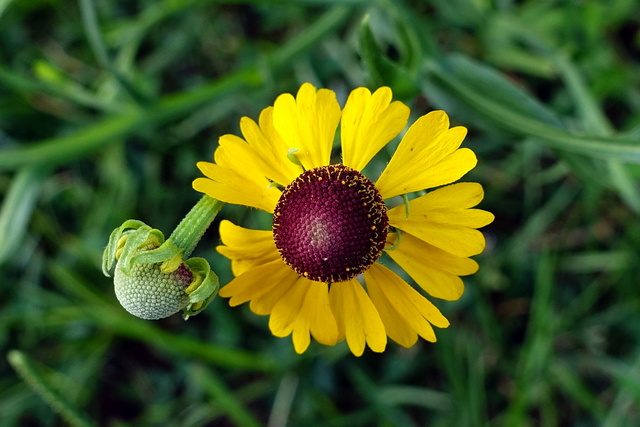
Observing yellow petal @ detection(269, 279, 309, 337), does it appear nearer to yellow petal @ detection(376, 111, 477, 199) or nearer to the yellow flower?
the yellow flower

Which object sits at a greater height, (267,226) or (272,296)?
(272,296)

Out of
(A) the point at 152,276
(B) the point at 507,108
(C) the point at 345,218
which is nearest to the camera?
(A) the point at 152,276

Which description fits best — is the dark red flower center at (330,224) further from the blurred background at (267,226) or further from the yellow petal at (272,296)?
the blurred background at (267,226)

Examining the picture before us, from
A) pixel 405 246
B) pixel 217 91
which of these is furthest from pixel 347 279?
pixel 217 91

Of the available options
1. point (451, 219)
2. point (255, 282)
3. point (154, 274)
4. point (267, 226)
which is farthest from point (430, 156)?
point (267, 226)

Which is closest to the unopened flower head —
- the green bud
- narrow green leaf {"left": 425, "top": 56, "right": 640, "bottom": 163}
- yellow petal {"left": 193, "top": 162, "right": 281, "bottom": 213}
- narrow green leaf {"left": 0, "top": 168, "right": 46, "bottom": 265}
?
the green bud

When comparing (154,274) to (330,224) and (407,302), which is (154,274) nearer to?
(330,224)

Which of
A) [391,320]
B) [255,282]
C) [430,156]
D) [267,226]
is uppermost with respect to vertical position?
[430,156]
